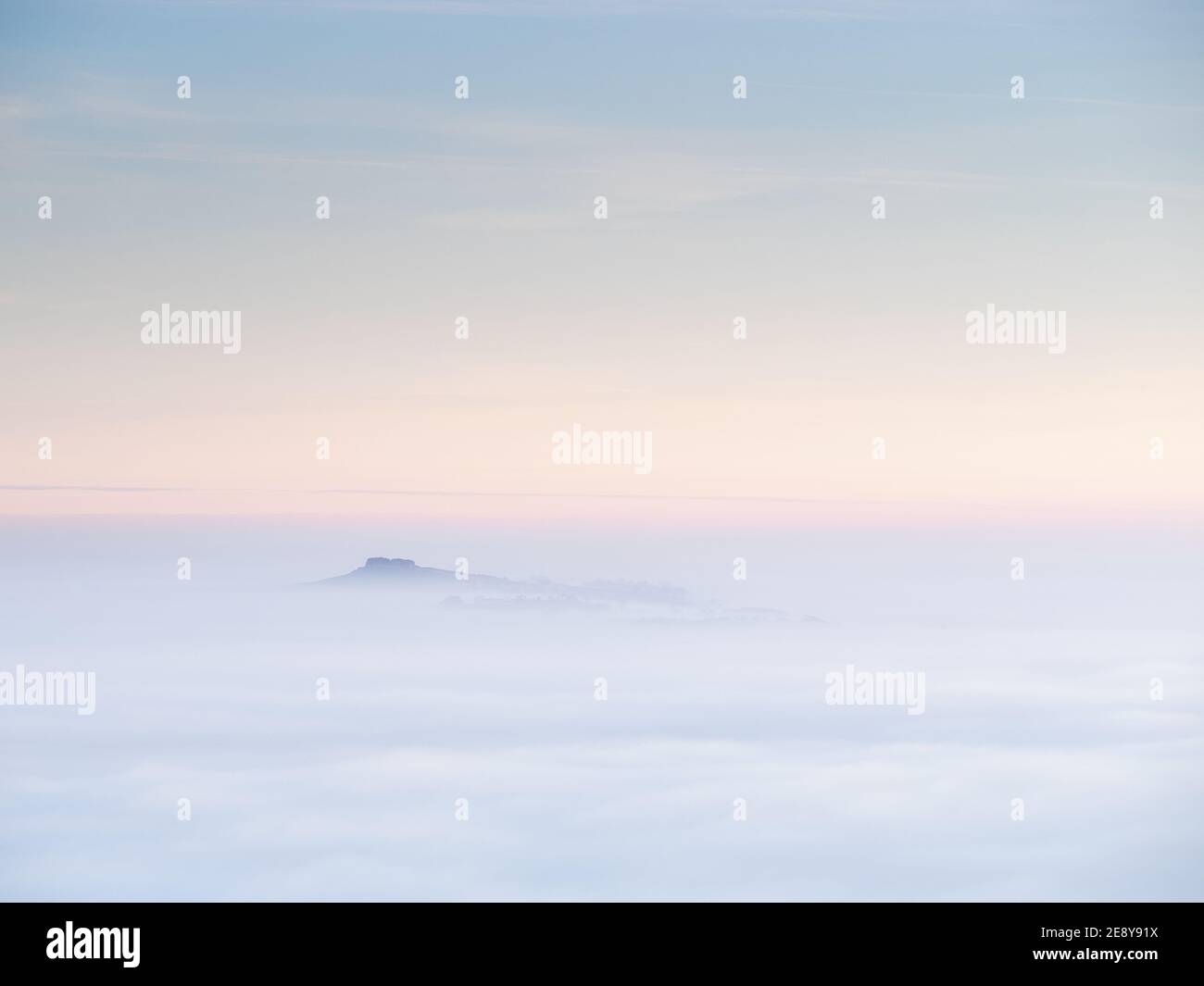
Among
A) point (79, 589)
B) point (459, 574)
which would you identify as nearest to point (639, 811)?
point (459, 574)

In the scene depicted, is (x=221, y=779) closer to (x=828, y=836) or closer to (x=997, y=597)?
(x=828, y=836)

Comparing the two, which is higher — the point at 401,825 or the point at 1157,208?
the point at 1157,208

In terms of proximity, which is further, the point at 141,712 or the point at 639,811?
the point at 141,712

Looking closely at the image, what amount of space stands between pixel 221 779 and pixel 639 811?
2146 millimetres

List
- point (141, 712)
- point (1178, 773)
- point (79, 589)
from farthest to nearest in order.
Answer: point (79, 589), point (141, 712), point (1178, 773)

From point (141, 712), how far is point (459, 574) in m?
2.09
